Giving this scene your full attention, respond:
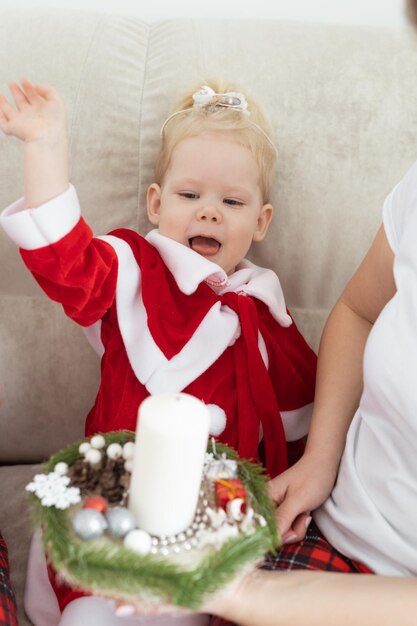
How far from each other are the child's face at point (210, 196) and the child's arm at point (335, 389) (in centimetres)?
23

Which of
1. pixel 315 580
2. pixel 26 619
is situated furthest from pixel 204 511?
pixel 26 619

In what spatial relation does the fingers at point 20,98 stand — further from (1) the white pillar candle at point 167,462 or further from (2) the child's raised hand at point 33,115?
(1) the white pillar candle at point 167,462

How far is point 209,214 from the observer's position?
3.90ft

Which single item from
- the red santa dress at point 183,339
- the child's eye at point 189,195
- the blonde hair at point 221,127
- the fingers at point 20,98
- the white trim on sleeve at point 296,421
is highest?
the fingers at point 20,98

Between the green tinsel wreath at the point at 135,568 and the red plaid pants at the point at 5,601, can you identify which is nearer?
the green tinsel wreath at the point at 135,568

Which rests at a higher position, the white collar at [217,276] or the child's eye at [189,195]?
the child's eye at [189,195]

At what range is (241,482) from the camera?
0.77m

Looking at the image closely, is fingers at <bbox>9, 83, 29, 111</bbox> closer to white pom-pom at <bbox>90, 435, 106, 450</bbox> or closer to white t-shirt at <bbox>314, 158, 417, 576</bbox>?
white pom-pom at <bbox>90, 435, 106, 450</bbox>

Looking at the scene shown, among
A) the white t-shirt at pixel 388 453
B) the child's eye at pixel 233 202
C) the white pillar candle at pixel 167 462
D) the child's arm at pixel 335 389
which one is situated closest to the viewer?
the white pillar candle at pixel 167 462

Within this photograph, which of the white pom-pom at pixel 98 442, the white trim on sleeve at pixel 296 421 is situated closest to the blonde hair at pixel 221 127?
the white trim on sleeve at pixel 296 421

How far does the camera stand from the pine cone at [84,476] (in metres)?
0.73

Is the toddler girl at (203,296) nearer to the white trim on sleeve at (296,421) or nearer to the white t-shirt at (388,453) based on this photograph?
the white trim on sleeve at (296,421)

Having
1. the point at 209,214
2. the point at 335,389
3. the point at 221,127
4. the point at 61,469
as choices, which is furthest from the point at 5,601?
the point at 221,127

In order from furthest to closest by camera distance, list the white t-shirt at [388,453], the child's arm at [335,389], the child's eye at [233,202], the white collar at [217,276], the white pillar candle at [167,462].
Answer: the child's eye at [233,202] < the white collar at [217,276] < the child's arm at [335,389] < the white t-shirt at [388,453] < the white pillar candle at [167,462]
